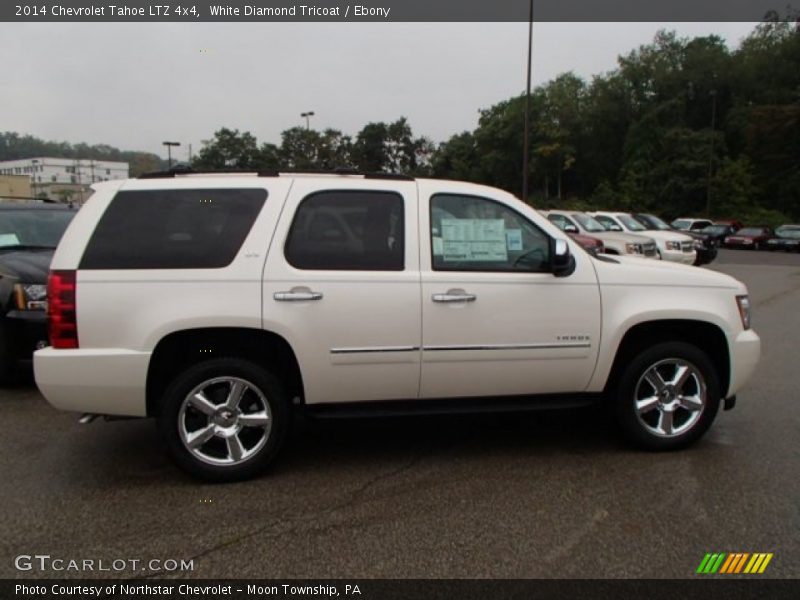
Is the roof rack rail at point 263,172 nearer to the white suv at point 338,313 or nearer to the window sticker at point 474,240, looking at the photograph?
the white suv at point 338,313

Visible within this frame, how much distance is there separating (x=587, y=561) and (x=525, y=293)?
1629 mm

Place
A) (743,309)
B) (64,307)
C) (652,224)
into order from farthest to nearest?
(652,224) < (743,309) < (64,307)

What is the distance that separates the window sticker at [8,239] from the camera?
6816mm

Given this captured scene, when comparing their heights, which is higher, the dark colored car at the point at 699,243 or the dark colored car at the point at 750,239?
the dark colored car at the point at 699,243

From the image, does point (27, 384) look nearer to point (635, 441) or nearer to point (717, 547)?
point (635, 441)

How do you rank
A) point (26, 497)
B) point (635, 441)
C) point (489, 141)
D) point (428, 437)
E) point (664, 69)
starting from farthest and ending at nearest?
point (489, 141), point (664, 69), point (428, 437), point (635, 441), point (26, 497)

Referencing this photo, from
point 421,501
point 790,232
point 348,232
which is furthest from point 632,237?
point 790,232

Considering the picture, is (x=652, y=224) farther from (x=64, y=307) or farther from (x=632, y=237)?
(x=64, y=307)

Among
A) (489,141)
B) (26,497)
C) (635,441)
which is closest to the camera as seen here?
(26,497)

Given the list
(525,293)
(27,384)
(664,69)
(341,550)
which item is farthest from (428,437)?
(664,69)

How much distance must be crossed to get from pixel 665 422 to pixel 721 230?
37.3m

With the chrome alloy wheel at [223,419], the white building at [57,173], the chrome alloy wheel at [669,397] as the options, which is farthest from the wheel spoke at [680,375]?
the white building at [57,173]

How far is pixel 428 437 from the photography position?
Result: 4672mm

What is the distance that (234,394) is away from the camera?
12.5 feet
